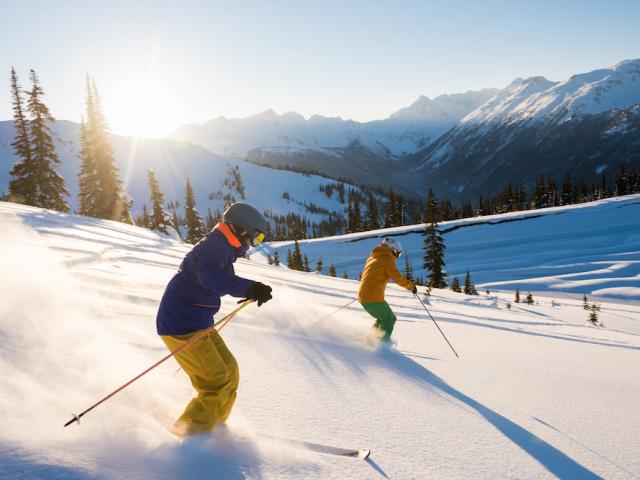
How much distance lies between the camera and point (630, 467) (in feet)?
9.73

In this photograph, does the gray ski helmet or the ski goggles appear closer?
the gray ski helmet

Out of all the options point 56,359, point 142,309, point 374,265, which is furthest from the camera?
point 374,265

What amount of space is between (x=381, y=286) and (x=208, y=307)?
11.8ft

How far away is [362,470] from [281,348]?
2359 millimetres

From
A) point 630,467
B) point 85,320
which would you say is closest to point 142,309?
point 85,320

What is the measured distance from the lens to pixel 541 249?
46406mm

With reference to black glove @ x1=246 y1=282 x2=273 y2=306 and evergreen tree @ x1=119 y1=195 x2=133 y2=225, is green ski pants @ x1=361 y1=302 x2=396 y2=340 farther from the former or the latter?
evergreen tree @ x1=119 y1=195 x2=133 y2=225

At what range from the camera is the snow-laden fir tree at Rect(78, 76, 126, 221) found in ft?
119

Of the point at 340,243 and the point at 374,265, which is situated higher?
the point at 374,265

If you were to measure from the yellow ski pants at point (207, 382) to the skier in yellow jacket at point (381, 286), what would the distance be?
133 inches

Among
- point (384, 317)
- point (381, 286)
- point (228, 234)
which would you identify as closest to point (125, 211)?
point (381, 286)

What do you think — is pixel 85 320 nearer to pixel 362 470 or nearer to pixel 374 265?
pixel 362 470

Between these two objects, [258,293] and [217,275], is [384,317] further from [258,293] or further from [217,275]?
[217,275]

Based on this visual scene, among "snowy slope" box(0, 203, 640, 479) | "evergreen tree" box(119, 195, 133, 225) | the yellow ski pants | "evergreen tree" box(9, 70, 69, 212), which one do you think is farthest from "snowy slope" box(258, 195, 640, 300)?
the yellow ski pants
